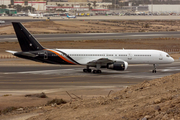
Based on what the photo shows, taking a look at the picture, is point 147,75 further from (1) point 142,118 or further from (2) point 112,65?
(1) point 142,118

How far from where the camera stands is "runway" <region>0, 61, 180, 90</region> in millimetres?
35241

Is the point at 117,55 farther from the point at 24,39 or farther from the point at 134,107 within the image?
the point at 134,107


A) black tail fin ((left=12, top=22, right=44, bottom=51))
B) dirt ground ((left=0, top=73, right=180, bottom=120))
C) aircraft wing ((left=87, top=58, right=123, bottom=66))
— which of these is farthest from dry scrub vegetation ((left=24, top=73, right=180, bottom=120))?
black tail fin ((left=12, top=22, right=44, bottom=51))

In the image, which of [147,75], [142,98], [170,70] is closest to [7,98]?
[142,98]

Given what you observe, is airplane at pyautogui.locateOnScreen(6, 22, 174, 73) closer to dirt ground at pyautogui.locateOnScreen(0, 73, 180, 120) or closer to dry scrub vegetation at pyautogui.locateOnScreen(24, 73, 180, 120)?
dirt ground at pyautogui.locateOnScreen(0, 73, 180, 120)

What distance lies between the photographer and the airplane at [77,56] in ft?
139

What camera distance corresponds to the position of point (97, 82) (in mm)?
37250

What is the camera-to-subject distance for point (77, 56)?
43.5 meters

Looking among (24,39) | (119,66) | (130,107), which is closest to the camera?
(130,107)

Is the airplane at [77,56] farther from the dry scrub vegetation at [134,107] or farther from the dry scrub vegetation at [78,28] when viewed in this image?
the dry scrub vegetation at [78,28]

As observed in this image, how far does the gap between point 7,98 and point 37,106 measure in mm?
4191

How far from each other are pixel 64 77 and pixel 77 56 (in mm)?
4411

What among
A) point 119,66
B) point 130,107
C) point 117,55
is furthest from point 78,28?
point 130,107

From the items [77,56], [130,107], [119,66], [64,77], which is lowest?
[64,77]
